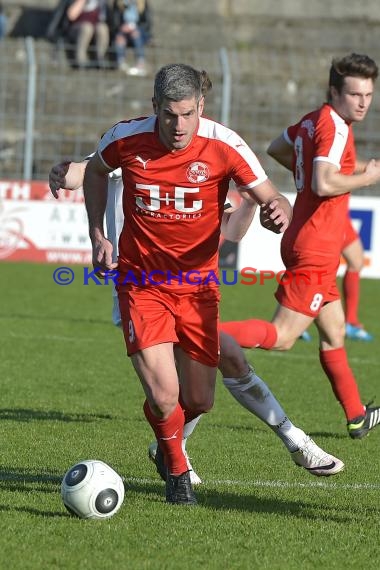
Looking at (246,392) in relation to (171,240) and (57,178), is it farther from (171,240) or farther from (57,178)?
(57,178)

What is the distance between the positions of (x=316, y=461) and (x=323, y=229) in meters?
1.60

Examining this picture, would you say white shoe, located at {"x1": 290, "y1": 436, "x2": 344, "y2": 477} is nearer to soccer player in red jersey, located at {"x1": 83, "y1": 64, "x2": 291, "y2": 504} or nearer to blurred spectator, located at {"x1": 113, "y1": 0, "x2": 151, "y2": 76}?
soccer player in red jersey, located at {"x1": 83, "y1": 64, "x2": 291, "y2": 504}

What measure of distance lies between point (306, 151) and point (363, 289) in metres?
9.56

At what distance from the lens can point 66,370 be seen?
9.13 meters

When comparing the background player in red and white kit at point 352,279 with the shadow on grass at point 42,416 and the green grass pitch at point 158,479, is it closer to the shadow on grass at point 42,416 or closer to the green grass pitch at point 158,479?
the green grass pitch at point 158,479

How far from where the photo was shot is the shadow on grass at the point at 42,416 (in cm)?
716

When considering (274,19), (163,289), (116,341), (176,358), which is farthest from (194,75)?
(274,19)

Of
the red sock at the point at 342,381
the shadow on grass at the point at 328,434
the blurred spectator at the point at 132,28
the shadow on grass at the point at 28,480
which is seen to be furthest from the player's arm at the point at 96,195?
the blurred spectator at the point at 132,28

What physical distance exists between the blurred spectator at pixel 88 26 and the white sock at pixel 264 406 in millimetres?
14819

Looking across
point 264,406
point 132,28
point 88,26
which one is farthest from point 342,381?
point 132,28

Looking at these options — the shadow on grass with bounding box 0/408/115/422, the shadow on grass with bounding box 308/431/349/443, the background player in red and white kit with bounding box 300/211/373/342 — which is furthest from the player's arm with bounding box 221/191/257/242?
the background player in red and white kit with bounding box 300/211/373/342

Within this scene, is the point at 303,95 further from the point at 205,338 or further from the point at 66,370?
the point at 205,338

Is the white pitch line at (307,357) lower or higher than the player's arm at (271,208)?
lower

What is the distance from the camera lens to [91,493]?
4.72m
